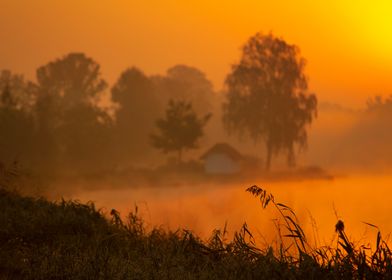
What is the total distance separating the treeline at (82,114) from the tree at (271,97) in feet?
18.5

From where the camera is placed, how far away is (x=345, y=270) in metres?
7.61

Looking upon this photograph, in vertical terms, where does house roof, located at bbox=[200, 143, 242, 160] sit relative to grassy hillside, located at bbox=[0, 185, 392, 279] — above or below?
above

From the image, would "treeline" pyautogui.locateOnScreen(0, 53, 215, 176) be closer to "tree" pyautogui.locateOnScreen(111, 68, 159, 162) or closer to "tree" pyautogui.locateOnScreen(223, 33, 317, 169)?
"tree" pyautogui.locateOnScreen(111, 68, 159, 162)

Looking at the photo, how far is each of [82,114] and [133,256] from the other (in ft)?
161

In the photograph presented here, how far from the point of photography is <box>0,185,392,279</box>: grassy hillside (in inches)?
298

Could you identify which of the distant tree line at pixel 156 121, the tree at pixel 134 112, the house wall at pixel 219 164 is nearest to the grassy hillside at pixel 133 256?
the distant tree line at pixel 156 121

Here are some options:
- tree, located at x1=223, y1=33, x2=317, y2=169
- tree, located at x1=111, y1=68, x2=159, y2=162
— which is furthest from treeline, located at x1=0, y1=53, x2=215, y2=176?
tree, located at x1=223, y1=33, x2=317, y2=169

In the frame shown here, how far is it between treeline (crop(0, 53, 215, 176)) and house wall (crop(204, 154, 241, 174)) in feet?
23.6

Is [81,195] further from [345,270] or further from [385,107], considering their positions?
[385,107]

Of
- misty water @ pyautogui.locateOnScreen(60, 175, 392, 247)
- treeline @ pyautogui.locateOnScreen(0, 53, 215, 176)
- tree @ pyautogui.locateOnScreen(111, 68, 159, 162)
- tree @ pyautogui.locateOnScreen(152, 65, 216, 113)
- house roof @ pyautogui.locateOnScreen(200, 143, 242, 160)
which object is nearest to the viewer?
misty water @ pyautogui.locateOnScreen(60, 175, 392, 247)

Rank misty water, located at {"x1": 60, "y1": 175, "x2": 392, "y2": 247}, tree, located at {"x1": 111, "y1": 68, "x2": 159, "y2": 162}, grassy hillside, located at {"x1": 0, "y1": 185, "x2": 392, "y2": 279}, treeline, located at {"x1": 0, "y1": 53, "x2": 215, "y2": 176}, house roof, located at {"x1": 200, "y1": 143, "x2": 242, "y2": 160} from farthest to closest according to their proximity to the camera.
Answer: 1. tree, located at {"x1": 111, "y1": 68, "x2": 159, "y2": 162}
2. house roof, located at {"x1": 200, "y1": 143, "x2": 242, "y2": 160}
3. treeline, located at {"x1": 0, "y1": 53, "x2": 215, "y2": 176}
4. misty water, located at {"x1": 60, "y1": 175, "x2": 392, "y2": 247}
5. grassy hillside, located at {"x1": 0, "y1": 185, "x2": 392, "y2": 279}

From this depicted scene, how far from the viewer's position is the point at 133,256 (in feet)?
31.3

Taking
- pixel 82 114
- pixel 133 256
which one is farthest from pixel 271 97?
pixel 133 256

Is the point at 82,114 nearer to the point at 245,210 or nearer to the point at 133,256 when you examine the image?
the point at 245,210
